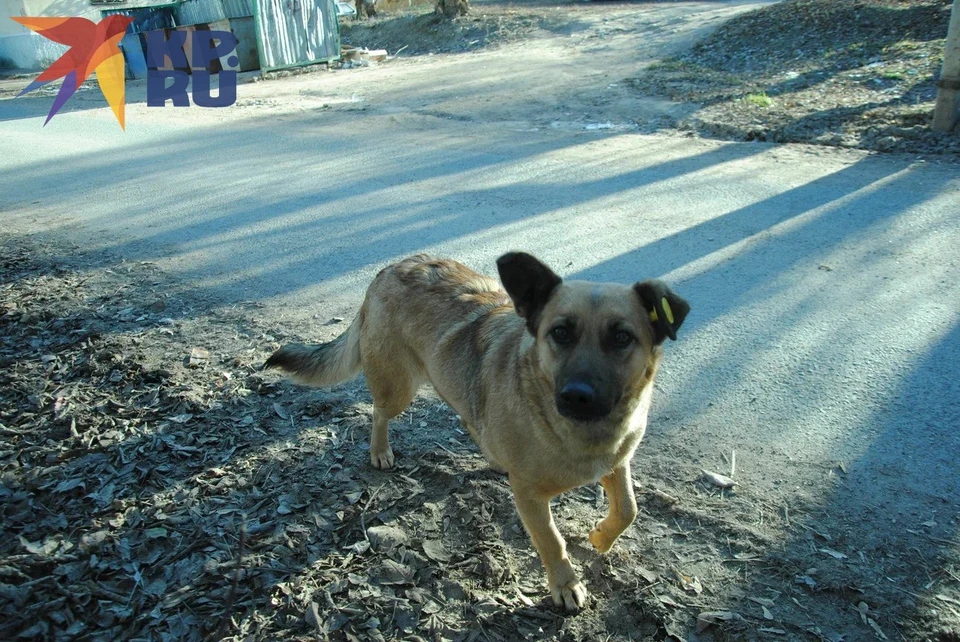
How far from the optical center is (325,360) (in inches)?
160

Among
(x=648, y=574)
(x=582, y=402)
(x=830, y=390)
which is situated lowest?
(x=648, y=574)

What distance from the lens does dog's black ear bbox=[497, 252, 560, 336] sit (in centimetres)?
306

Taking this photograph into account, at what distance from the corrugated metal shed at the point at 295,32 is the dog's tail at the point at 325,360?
1743 centimetres

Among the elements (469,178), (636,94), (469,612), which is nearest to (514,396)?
(469,612)

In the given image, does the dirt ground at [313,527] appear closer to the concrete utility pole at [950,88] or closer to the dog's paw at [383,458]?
the dog's paw at [383,458]

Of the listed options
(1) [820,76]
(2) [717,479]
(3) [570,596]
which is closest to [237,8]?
(1) [820,76]

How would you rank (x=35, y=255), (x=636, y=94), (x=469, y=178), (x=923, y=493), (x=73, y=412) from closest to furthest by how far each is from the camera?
(x=923, y=493) < (x=73, y=412) < (x=35, y=255) < (x=469, y=178) < (x=636, y=94)

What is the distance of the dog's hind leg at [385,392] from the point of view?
12.5 ft

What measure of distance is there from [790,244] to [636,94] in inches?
271

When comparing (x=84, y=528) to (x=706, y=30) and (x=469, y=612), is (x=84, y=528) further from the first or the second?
(x=706, y=30)

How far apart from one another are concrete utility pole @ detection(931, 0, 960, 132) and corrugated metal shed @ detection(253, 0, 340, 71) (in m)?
16.2

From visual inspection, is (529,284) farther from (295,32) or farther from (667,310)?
(295,32)

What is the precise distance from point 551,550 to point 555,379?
76 centimetres

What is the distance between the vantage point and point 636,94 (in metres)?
12.3
